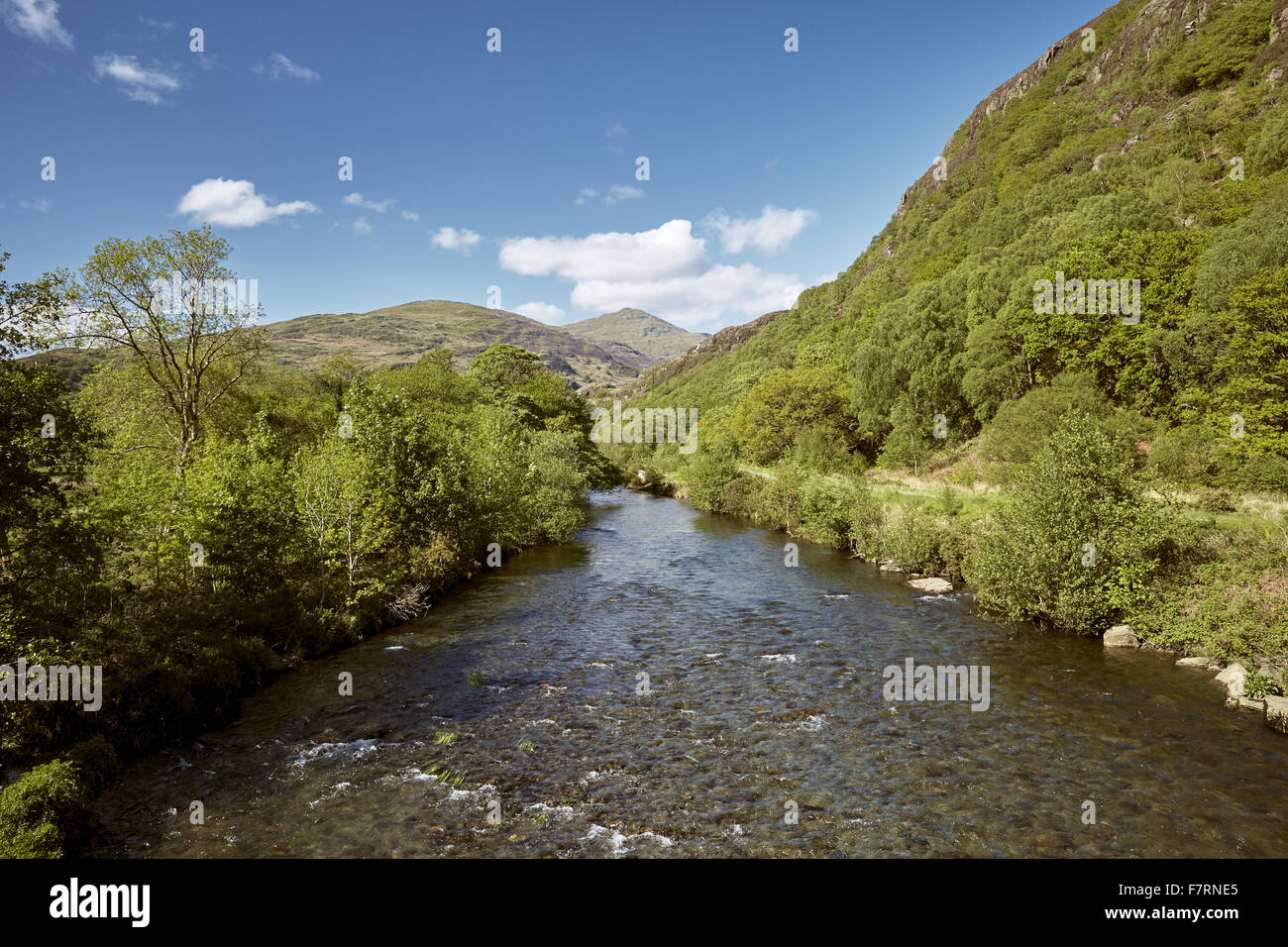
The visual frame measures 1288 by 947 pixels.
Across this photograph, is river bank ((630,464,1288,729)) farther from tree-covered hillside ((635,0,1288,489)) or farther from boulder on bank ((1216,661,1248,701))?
tree-covered hillside ((635,0,1288,489))

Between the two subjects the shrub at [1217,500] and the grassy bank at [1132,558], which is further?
the shrub at [1217,500]

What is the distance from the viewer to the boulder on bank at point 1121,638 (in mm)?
25422

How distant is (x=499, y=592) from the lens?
38906mm

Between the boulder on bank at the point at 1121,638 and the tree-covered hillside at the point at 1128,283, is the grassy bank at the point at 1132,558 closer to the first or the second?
the boulder on bank at the point at 1121,638

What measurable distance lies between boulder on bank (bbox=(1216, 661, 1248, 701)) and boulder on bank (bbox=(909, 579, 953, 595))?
14.5m

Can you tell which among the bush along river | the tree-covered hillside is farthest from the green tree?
the tree-covered hillside

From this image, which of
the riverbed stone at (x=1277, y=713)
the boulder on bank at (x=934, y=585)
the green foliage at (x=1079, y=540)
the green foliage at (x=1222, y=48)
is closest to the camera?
the riverbed stone at (x=1277, y=713)

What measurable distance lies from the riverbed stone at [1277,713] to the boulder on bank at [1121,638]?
20.8 ft

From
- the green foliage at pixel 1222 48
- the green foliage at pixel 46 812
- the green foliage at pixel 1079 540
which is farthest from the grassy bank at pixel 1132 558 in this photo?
the green foliage at pixel 1222 48

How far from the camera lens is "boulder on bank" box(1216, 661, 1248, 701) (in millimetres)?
20328

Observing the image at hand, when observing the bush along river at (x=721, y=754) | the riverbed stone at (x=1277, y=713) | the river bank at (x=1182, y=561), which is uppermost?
the river bank at (x=1182, y=561)

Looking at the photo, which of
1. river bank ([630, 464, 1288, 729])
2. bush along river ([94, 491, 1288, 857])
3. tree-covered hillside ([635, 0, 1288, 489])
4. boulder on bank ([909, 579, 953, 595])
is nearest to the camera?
bush along river ([94, 491, 1288, 857])
